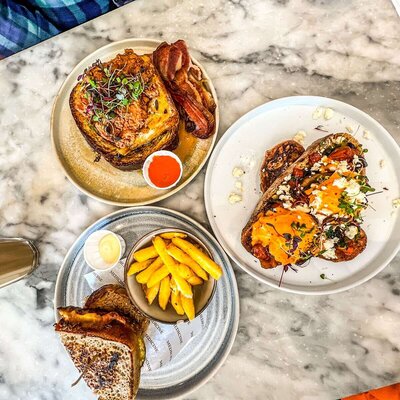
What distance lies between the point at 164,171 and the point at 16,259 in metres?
0.90

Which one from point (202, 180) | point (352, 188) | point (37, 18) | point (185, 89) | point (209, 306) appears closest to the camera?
point (352, 188)

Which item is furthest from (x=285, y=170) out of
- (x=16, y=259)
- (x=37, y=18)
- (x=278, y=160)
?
(x=37, y=18)

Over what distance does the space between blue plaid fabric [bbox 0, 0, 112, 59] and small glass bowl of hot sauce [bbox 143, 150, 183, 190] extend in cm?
112

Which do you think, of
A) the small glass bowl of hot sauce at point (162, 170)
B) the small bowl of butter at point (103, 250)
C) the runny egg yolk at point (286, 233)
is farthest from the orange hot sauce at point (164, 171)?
the runny egg yolk at point (286, 233)

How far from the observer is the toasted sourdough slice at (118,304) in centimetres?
244

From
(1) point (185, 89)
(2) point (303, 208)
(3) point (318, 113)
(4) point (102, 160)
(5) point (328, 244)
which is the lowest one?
(5) point (328, 244)

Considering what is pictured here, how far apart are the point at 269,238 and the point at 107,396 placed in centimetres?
105

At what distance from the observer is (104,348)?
2.29 metres

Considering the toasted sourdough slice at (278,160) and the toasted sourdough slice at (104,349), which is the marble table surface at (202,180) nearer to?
the toasted sourdough slice at (278,160)

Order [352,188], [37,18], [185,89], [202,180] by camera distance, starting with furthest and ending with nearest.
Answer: [37,18]
[202,180]
[185,89]
[352,188]

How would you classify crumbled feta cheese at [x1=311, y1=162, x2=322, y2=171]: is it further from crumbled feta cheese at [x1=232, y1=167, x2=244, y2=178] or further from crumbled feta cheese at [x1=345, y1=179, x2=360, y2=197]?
crumbled feta cheese at [x1=232, y1=167, x2=244, y2=178]

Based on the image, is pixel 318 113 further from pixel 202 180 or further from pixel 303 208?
pixel 202 180

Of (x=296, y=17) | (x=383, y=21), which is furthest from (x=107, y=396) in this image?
(x=383, y=21)

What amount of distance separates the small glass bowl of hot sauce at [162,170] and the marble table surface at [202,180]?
216mm
